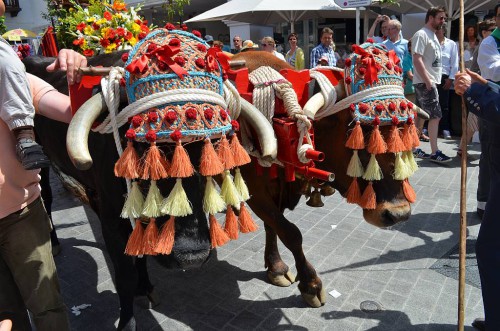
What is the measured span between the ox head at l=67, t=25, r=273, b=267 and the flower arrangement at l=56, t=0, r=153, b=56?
4.97 feet

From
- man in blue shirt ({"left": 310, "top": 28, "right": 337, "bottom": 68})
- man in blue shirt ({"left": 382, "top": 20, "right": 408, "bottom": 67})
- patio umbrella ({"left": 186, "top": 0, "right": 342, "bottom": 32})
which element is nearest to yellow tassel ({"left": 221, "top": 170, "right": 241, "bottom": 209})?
man in blue shirt ({"left": 382, "top": 20, "right": 408, "bottom": 67})

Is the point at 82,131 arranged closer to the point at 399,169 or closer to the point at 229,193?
the point at 229,193

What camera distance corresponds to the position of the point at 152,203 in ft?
6.77

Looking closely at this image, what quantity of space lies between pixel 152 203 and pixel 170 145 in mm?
316

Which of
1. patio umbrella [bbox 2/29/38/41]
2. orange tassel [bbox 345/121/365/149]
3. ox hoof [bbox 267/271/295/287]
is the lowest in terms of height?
ox hoof [bbox 267/271/295/287]

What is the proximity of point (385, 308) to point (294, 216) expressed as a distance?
2166 mm

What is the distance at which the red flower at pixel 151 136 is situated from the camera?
6.64ft

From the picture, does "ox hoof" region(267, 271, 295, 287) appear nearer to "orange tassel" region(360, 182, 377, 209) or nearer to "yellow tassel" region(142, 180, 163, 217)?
"orange tassel" region(360, 182, 377, 209)

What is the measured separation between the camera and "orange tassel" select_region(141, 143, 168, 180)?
2020mm

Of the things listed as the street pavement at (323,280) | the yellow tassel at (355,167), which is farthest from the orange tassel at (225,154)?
the street pavement at (323,280)

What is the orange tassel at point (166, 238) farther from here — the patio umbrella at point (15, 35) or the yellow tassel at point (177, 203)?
the patio umbrella at point (15, 35)

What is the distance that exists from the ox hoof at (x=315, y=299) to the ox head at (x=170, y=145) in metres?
1.42

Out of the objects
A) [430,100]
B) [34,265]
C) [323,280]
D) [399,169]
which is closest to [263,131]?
[399,169]

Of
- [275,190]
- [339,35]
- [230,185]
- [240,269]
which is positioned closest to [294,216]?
[240,269]
